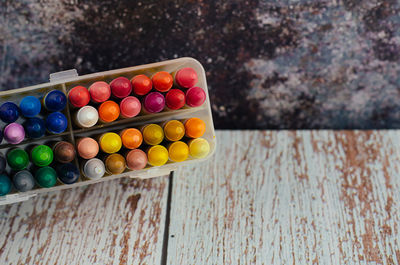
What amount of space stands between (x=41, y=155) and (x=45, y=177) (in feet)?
0.09

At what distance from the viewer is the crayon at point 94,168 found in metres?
0.51

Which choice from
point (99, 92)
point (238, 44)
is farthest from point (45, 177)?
point (238, 44)

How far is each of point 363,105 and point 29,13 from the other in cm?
60

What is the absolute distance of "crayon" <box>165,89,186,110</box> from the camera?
512 mm

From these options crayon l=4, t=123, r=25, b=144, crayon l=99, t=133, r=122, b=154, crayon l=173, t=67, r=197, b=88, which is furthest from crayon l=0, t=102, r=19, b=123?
crayon l=173, t=67, r=197, b=88

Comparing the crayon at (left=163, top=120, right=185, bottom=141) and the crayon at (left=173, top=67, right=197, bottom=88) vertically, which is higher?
the crayon at (left=173, top=67, right=197, bottom=88)

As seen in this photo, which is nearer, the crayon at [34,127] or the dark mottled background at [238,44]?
the crayon at [34,127]

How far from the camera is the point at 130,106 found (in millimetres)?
507

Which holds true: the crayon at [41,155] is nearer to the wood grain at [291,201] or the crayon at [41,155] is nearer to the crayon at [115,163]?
the crayon at [115,163]

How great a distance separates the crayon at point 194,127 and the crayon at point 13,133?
8.3 inches

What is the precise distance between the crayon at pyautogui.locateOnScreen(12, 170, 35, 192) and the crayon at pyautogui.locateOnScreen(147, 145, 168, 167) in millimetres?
153

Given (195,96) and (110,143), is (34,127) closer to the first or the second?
(110,143)

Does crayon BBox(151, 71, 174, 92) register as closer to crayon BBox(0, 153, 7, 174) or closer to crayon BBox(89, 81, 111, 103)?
crayon BBox(89, 81, 111, 103)

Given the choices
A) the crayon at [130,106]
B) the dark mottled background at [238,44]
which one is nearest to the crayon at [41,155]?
the crayon at [130,106]
